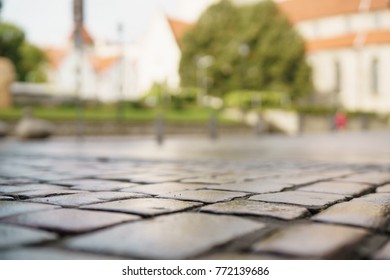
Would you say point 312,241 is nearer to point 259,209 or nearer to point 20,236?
point 259,209

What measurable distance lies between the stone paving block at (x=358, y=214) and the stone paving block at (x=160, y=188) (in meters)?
1.11

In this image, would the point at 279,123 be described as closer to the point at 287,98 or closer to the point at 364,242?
the point at 287,98

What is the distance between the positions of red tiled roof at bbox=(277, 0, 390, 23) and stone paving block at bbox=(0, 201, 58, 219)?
61291 millimetres

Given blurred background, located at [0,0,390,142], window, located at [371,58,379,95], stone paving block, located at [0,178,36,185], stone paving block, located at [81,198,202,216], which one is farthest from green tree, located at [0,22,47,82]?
stone paving block, located at [81,198,202,216]

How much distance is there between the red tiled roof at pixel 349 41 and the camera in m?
56.9

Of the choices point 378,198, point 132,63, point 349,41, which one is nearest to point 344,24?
point 349,41

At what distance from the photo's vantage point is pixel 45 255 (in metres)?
1.56

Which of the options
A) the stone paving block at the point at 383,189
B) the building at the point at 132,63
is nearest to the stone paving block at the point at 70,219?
the stone paving block at the point at 383,189

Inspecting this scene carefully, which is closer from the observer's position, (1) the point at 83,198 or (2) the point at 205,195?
(1) the point at 83,198

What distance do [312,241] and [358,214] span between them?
669 millimetres

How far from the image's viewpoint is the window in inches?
2240

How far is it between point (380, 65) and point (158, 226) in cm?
5823

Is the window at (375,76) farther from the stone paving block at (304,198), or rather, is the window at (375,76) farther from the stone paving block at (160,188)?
the stone paving block at (304,198)

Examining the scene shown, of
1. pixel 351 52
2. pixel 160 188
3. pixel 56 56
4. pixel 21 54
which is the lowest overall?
pixel 160 188
